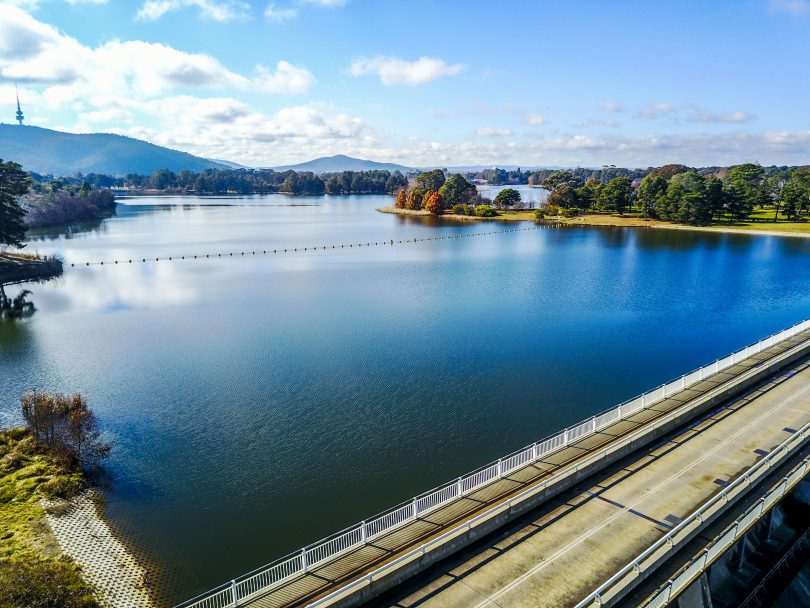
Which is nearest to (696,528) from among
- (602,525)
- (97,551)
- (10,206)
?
(602,525)

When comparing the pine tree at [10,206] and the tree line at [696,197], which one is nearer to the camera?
the pine tree at [10,206]

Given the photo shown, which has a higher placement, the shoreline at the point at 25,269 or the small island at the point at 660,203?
the small island at the point at 660,203

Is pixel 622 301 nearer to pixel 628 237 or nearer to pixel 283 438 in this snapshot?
pixel 283 438

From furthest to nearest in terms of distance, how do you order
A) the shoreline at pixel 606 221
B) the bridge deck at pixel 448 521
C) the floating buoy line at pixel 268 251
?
the shoreline at pixel 606 221 → the floating buoy line at pixel 268 251 → the bridge deck at pixel 448 521

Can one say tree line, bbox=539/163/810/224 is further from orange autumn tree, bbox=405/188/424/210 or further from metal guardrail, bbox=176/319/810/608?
metal guardrail, bbox=176/319/810/608

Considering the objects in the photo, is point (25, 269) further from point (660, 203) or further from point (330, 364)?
point (660, 203)

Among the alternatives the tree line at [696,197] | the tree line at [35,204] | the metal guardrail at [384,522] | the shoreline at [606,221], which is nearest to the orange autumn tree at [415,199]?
the shoreline at [606,221]

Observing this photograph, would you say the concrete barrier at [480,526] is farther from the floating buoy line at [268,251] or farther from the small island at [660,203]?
the small island at [660,203]

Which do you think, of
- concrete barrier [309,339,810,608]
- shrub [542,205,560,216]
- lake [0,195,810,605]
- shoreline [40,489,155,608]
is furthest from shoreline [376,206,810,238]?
shoreline [40,489,155,608]
